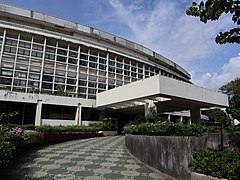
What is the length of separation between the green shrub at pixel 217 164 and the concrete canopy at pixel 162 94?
26.8 feet

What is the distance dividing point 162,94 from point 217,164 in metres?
8.84

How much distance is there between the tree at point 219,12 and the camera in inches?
102

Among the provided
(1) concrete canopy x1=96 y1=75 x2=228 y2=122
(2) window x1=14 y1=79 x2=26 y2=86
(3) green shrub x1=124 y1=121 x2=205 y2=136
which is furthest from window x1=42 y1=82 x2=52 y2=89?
(3) green shrub x1=124 y1=121 x2=205 y2=136

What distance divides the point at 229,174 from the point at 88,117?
19.3 m

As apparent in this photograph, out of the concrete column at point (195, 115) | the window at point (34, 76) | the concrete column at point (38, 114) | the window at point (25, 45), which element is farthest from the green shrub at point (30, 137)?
the window at point (25, 45)

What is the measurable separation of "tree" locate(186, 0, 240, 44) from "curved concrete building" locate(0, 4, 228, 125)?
1068 cm

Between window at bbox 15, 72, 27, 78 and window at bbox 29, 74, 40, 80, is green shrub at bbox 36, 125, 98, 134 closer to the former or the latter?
window at bbox 29, 74, 40, 80

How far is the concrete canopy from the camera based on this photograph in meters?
12.1

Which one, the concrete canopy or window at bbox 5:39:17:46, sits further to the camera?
window at bbox 5:39:17:46

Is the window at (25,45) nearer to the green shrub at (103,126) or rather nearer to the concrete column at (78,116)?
the concrete column at (78,116)

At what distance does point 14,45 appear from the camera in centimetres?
2009

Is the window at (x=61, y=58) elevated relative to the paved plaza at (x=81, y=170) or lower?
elevated

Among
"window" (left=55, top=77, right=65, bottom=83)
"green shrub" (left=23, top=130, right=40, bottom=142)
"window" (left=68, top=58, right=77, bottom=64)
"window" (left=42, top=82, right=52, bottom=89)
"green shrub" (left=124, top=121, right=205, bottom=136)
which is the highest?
"window" (left=68, top=58, right=77, bottom=64)

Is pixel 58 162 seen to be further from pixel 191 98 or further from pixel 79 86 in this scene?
pixel 79 86
